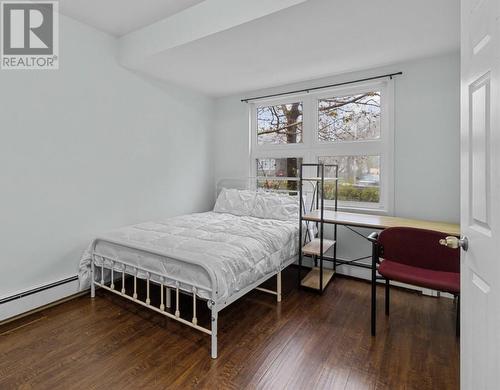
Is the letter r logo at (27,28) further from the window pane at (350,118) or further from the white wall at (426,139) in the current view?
the white wall at (426,139)

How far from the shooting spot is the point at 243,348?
1.88 metres

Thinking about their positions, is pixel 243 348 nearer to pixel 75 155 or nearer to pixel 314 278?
pixel 314 278

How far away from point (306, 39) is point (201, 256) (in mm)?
1978

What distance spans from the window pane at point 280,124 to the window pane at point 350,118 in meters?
0.31

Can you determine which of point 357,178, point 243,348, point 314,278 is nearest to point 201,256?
point 243,348

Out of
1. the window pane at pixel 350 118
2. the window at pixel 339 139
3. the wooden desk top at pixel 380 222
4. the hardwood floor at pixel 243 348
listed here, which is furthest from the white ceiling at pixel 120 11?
the hardwood floor at pixel 243 348

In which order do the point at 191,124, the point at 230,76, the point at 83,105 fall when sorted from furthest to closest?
the point at 191,124 < the point at 230,76 < the point at 83,105

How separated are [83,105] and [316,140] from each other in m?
2.53

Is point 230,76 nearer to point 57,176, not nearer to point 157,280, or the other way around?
point 57,176

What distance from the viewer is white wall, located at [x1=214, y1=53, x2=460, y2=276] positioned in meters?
2.61

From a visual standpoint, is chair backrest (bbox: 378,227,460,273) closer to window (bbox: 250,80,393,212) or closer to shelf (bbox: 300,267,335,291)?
shelf (bbox: 300,267,335,291)

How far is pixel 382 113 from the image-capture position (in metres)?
3.02

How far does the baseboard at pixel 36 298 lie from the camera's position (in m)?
2.17

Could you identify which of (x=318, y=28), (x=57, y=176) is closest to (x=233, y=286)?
(x=57, y=176)
